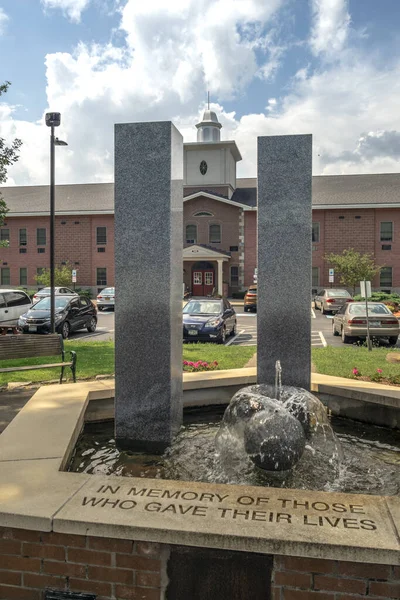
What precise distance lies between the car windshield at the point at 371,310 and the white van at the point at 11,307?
39.3ft

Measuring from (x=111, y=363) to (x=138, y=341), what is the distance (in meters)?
5.85

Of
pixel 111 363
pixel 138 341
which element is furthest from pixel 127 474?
pixel 111 363

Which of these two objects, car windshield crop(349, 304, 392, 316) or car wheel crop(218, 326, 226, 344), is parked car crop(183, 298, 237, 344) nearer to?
car wheel crop(218, 326, 226, 344)

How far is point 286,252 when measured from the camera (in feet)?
22.1

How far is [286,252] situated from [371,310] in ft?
39.2

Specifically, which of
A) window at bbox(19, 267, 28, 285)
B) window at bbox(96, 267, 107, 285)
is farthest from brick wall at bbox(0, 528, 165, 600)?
window at bbox(19, 267, 28, 285)

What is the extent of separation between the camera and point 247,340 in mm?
18422

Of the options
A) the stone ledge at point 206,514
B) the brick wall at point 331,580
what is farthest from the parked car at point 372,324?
the brick wall at point 331,580

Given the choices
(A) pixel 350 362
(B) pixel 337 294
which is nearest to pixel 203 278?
(B) pixel 337 294

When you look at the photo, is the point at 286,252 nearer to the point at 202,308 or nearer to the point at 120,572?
the point at 120,572

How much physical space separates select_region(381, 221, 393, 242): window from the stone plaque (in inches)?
1593

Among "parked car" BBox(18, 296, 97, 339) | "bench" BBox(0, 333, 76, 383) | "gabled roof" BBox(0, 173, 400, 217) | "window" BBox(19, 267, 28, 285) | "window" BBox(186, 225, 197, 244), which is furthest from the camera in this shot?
"window" BBox(19, 267, 28, 285)

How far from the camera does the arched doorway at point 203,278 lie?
42.2 m

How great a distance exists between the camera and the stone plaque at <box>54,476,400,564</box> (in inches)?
112
